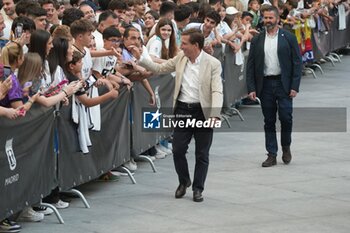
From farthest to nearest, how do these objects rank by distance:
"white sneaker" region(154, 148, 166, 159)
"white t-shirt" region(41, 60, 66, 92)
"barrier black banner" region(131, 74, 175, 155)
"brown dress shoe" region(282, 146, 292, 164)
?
"white sneaker" region(154, 148, 166, 159) < "brown dress shoe" region(282, 146, 292, 164) < "barrier black banner" region(131, 74, 175, 155) < "white t-shirt" region(41, 60, 66, 92)

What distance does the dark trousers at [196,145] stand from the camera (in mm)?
13672

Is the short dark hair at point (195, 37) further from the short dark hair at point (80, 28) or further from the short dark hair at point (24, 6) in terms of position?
the short dark hair at point (24, 6)

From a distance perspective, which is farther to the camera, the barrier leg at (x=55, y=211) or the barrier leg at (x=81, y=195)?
the barrier leg at (x=81, y=195)

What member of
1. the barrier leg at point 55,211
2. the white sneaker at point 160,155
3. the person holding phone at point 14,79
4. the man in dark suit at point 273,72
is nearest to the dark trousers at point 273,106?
the man in dark suit at point 273,72

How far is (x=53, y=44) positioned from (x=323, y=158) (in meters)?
5.38

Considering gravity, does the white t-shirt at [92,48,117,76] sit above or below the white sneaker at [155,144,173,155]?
above

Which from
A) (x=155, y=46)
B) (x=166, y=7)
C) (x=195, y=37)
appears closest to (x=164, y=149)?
(x=155, y=46)

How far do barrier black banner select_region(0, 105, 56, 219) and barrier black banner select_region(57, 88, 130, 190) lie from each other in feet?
1.07

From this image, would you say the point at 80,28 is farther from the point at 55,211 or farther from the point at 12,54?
the point at 55,211

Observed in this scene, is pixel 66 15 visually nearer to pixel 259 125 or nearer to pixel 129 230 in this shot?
pixel 129 230

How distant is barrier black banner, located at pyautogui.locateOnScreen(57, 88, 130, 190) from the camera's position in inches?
507

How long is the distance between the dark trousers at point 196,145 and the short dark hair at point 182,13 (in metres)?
4.88

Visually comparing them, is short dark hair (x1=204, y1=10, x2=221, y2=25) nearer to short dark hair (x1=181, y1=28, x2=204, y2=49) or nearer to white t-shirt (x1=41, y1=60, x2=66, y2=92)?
short dark hair (x1=181, y1=28, x2=204, y2=49)

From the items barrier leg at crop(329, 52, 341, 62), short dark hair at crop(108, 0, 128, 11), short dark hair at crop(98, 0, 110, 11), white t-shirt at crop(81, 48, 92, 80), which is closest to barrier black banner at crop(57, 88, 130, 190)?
white t-shirt at crop(81, 48, 92, 80)
